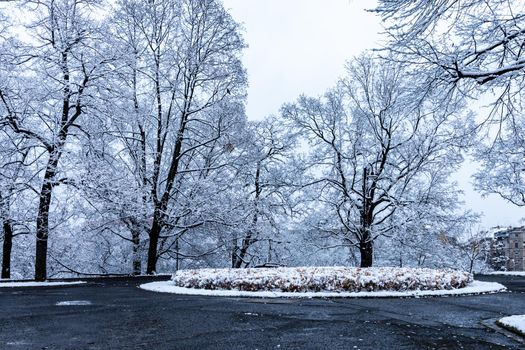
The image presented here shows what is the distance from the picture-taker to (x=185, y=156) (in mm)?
26406

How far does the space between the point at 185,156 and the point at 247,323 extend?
19.4 m

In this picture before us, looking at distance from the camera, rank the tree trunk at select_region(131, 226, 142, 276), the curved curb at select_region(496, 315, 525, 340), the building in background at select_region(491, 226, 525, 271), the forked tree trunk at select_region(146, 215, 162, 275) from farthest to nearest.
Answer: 1. the building in background at select_region(491, 226, 525, 271)
2. the tree trunk at select_region(131, 226, 142, 276)
3. the forked tree trunk at select_region(146, 215, 162, 275)
4. the curved curb at select_region(496, 315, 525, 340)

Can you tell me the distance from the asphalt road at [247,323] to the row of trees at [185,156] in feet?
25.1

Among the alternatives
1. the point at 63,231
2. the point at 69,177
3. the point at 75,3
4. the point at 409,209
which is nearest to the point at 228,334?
the point at 69,177

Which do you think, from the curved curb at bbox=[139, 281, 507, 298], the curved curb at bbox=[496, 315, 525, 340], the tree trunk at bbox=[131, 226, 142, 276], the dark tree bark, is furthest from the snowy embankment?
the dark tree bark

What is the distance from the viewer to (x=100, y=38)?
17.4m

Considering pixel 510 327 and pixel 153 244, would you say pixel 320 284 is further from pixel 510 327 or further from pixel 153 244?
pixel 153 244

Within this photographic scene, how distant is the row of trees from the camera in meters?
17.1

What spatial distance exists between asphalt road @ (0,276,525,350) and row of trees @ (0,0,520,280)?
7.65 m

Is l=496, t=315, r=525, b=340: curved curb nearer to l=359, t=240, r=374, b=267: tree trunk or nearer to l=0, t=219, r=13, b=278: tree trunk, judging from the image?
l=359, t=240, r=374, b=267: tree trunk

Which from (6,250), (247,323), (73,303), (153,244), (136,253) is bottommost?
(73,303)

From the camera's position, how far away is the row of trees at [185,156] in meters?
17.1

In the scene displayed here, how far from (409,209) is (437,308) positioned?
579 inches

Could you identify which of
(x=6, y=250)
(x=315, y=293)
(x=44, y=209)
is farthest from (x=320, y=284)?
(x=6, y=250)
